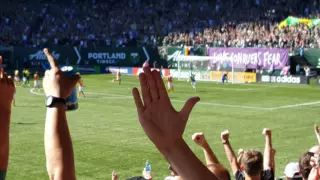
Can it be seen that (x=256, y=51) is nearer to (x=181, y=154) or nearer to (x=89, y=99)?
(x=89, y=99)

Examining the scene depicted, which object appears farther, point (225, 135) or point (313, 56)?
point (313, 56)

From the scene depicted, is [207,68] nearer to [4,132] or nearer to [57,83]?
[4,132]

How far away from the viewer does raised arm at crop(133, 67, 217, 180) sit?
138 inches

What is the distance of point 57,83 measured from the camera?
167 inches

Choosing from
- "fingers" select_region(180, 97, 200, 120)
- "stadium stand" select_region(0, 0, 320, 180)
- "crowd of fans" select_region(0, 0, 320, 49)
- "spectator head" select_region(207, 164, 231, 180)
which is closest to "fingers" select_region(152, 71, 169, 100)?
"fingers" select_region(180, 97, 200, 120)

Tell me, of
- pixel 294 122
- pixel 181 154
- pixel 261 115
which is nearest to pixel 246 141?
pixel 294 122

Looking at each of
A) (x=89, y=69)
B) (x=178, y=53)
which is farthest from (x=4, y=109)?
(x=89, y=69)

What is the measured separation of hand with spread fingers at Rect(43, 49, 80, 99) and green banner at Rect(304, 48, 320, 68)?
4860 cm

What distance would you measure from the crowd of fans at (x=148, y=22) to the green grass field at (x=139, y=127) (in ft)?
58.5

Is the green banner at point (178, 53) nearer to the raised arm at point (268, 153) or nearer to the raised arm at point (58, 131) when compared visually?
the raised arm at point (268, 153)

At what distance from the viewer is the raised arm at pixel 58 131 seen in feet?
13.9

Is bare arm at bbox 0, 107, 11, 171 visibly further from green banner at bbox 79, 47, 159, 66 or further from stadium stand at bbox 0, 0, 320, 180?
green banner at bbox 79, 47, 159, 66

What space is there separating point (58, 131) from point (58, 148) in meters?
0.12

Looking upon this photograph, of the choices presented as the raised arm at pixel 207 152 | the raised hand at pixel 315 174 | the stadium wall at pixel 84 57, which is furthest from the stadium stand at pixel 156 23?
the raised hand at pixel 315 174
